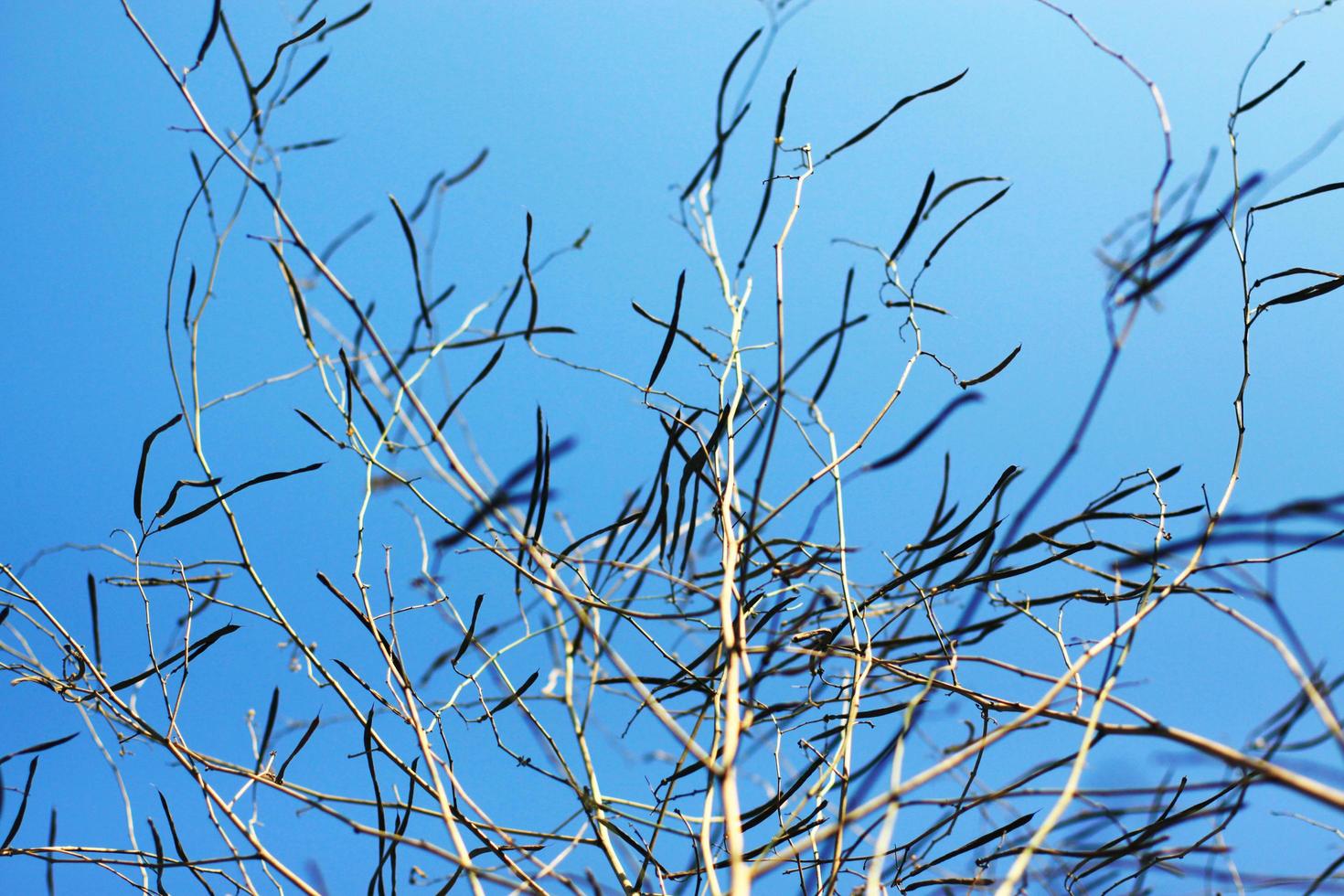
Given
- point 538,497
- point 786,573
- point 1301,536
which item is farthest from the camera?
point 786,573

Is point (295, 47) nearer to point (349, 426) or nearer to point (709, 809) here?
point (349, 426)

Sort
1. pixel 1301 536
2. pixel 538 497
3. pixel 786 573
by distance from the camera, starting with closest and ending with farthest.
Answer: pixel 1301 536
pixel 538 497
pixel 786 573

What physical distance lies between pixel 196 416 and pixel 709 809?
34 centimetres

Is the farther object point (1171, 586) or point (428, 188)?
point (428, 188)

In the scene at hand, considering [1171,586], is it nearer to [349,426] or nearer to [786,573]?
[786,573]

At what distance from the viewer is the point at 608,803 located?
1.69ft

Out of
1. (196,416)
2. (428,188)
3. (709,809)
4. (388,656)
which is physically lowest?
(709,809)

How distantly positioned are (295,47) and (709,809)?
0.48 meters

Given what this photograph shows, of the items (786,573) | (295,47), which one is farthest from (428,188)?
(786,573)

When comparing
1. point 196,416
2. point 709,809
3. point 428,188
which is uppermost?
point 428,188

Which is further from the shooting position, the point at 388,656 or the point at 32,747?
the point at 32,747

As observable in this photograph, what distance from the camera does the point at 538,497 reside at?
45 centimetres

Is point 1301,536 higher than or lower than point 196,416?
lower

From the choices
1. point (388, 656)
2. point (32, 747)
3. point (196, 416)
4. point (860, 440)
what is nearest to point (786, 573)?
point (860, 440)
